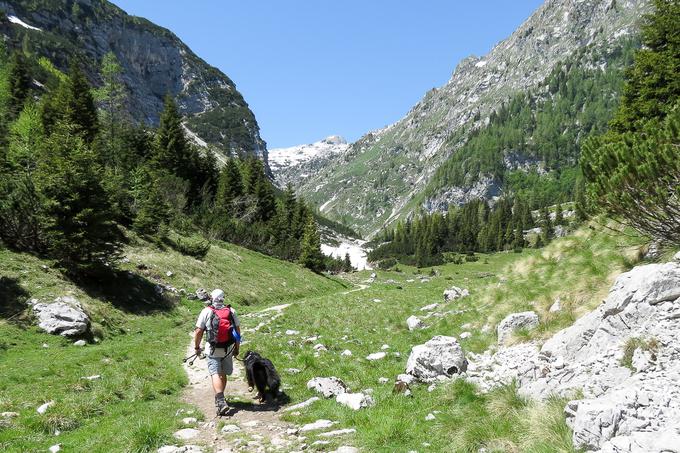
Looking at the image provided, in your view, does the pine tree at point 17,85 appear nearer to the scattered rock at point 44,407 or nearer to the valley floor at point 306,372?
the valley floor at point 306,372

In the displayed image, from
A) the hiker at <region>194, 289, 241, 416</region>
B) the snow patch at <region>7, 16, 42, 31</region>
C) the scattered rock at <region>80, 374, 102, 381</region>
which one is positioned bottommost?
the scattered rock at <region>80, 374, 102, 381</region>

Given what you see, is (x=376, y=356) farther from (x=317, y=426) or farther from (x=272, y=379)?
(x=317, y=426)

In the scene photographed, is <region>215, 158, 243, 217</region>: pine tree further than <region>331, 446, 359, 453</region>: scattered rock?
Yes

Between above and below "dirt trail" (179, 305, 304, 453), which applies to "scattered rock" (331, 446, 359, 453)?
above

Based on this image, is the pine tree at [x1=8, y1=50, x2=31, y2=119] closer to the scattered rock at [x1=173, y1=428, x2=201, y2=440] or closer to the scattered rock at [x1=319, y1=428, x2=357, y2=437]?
the scattered rock at [x1=173, y1=428, x2=201, y2=440]

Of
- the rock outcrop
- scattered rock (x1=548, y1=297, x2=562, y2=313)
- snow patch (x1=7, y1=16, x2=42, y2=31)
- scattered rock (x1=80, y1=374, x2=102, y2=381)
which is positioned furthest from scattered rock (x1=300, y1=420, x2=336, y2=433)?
snow patch (x1=7, y1=16, x2=42, y2=31)

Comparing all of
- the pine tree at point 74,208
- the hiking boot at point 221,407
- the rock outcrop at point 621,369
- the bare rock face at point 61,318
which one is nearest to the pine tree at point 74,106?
the pine tree at point 74,208

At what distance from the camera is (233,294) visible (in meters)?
37.0

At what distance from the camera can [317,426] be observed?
8547mm

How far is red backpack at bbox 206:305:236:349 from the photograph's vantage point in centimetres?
1057

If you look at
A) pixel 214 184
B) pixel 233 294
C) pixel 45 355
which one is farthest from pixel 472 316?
pixel 214 184

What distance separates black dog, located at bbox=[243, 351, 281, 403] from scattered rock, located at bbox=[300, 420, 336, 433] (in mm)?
2605

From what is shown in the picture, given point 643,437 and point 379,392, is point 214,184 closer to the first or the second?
point 379,392

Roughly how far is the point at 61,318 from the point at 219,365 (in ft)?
44.8
